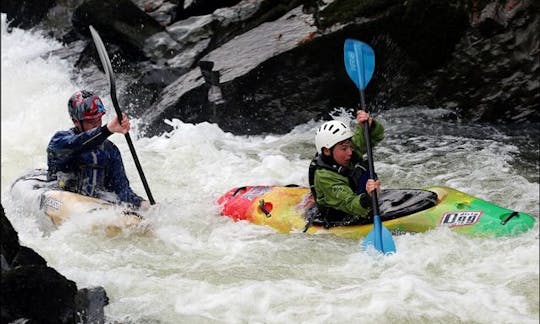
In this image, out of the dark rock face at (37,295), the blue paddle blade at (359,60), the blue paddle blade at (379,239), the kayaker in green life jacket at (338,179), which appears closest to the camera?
the dark rock face at (37,295)

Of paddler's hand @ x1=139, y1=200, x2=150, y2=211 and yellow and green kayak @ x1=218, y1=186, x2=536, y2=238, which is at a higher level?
paddler's hand @ x1=139, y1=200, x2=150, y2=211

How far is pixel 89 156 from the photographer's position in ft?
19.1

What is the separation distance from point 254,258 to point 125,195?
1.57 m

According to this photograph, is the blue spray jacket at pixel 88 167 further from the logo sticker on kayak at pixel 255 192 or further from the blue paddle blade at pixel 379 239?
the blue paddle blade at pixel 379 239

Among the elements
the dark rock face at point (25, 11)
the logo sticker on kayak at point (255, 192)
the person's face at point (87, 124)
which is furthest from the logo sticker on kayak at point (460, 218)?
the dark rock face at point (25, 11)

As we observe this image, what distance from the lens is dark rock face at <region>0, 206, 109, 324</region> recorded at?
3023 millimetres

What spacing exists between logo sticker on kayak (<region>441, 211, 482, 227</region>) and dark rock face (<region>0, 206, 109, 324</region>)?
2767mm

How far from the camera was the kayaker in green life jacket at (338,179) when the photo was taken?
204 inches

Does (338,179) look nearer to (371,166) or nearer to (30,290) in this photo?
(371,166)

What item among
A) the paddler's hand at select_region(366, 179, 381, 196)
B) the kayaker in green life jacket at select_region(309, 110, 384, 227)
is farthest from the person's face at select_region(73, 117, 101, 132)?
the paddler's hand at select_region(366, 179, 381, 196)

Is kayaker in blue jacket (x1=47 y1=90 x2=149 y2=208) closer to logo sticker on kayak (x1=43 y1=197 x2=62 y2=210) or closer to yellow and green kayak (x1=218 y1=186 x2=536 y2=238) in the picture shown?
logo sticker on kayak (x1=43 y1=197 x2=62 y2=210)

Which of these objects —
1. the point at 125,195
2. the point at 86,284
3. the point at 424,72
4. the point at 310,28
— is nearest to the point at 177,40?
the point at 310,28

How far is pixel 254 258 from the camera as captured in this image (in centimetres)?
511

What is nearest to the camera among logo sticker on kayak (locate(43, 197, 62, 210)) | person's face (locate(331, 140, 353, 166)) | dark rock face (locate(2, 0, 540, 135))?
person's face (locate(331, 140, 353, 166))
